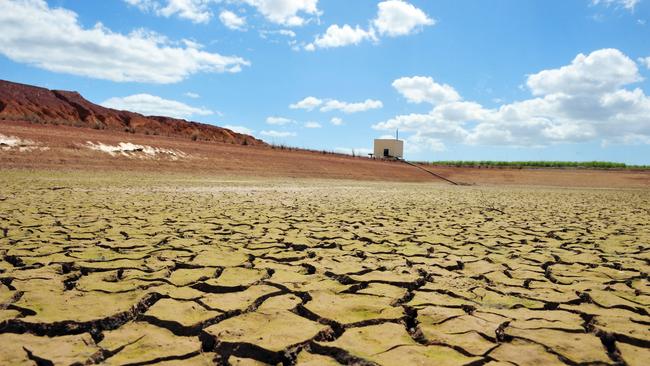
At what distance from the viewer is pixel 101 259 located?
3.16 meters

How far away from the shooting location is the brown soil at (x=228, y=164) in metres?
15.6

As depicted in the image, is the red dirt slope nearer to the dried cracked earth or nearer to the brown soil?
the brown soil

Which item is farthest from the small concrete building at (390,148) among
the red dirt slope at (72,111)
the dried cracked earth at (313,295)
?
the dried cracked earth at (313,295)

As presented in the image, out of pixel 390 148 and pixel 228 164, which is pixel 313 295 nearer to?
pixel 228 164

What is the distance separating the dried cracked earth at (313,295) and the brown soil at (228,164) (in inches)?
471

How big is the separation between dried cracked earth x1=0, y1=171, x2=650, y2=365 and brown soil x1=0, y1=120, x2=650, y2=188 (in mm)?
11956

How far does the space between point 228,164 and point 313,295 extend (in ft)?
57.4

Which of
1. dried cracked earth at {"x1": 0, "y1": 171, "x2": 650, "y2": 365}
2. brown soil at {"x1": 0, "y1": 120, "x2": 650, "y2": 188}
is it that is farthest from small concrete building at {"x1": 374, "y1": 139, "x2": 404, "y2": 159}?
dried cracked earth at {"x1": 0, "y1": 171, "x2": 650, "y2": 365}

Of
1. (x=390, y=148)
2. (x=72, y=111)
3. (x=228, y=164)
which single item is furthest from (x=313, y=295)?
(x=390, y=148)

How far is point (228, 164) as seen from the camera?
63.4 feet

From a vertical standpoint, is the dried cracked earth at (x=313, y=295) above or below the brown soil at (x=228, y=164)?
below

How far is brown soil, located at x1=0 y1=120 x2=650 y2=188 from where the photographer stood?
51.1 feet

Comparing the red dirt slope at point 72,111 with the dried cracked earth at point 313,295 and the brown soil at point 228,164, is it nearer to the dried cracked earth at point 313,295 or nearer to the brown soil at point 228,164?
the brown soil at point 228,164

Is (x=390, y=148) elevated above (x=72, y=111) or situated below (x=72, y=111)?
below
